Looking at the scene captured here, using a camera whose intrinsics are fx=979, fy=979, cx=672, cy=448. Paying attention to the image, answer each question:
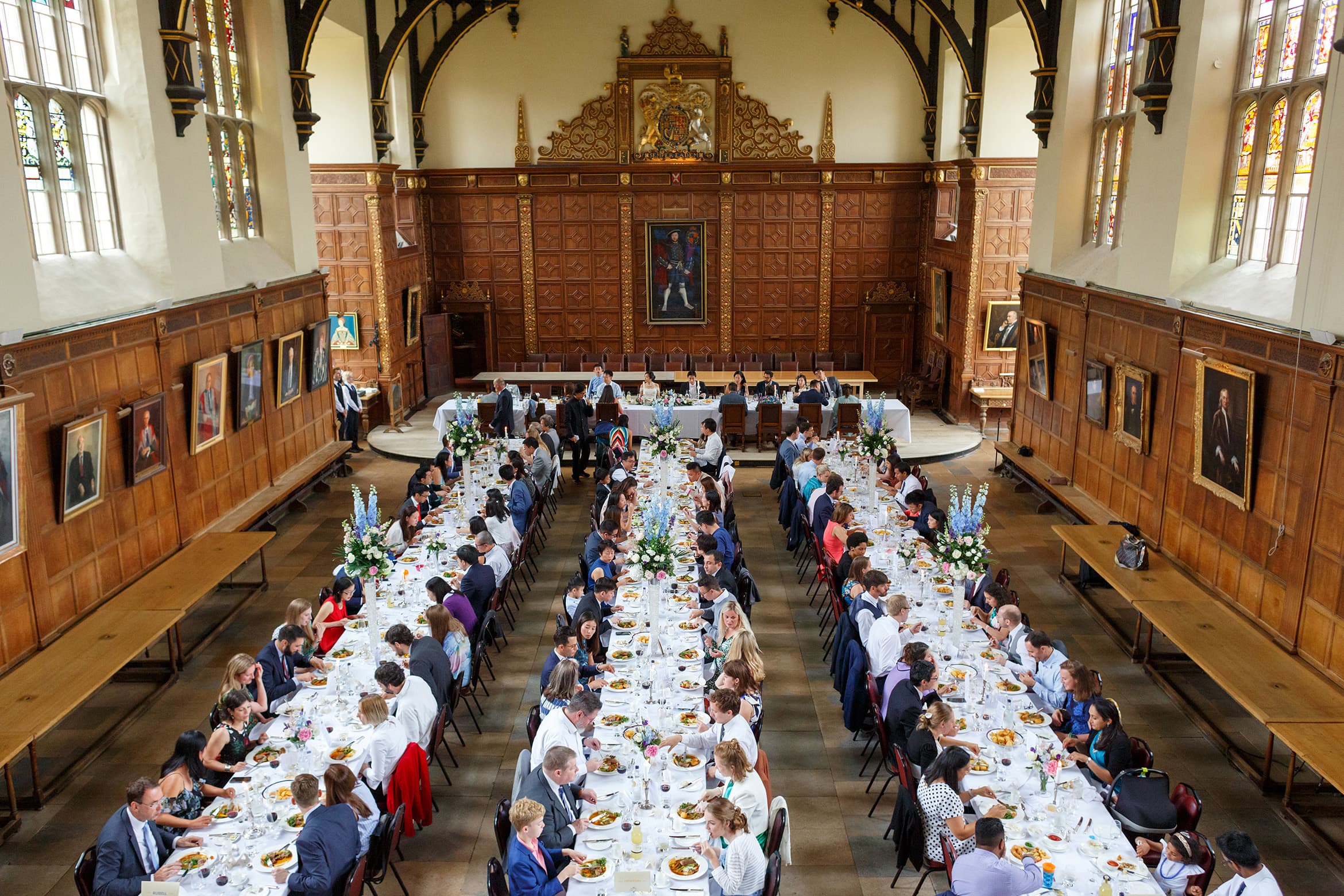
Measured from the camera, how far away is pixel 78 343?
29.7 ft

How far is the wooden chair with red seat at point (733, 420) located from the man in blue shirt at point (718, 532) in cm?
679

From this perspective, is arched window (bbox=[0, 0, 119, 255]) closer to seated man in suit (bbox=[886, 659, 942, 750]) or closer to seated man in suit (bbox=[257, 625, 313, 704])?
seated man in suit (bbox=[257, 625, 313, 704])

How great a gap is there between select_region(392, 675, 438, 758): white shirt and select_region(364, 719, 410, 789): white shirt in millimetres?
179

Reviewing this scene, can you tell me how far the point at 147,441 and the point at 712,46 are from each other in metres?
15.1

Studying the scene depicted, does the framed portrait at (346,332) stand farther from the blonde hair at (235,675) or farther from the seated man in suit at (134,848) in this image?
the seated man in suit at (134,848)

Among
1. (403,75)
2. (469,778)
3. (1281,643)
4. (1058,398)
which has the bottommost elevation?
(469,778)

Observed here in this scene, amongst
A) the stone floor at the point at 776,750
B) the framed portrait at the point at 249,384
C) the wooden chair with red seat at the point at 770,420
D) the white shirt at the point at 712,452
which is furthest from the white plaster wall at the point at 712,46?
the stone floor at the point at 776,750

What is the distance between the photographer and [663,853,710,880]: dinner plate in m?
5.36

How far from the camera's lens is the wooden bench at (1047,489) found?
487 inches

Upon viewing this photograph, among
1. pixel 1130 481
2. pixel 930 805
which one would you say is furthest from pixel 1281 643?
pixel 930 805

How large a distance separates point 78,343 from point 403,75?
12978 millimetres

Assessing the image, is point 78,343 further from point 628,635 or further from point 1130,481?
point 1130,481

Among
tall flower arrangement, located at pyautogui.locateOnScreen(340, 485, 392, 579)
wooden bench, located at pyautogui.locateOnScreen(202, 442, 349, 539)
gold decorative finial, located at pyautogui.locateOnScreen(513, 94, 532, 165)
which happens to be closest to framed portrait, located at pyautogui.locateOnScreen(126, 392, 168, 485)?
wooden bench, located at pyautogui.locateOnScreen(202, 442, 349, 539)

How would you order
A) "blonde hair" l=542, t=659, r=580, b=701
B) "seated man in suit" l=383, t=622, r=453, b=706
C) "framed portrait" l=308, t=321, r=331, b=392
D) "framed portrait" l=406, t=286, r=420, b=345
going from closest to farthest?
1. "blonde hair" l=542, t=659, r=580, b=701
2. "seated man in suit" l=383, t=622, r=453, b=706
3. "framed portrait" l=308, t=321, r=331, b=392
4. "framed portrait" l=406, t=286, r=420, b=345
